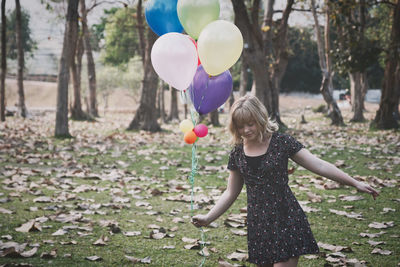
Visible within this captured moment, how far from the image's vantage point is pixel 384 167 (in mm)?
7570

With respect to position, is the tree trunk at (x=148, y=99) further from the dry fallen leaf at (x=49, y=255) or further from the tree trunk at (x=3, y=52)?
the dry fallen leaf at (x=49, y=255)

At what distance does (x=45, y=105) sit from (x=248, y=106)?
49294 millimetres

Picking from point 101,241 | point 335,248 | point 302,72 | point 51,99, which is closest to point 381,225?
point 335,248

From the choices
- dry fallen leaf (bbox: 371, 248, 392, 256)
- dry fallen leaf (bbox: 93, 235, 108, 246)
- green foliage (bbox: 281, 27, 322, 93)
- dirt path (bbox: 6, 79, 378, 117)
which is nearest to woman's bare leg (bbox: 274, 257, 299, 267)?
dry fallen leaf (bbox: 371, 248, 392, 256)

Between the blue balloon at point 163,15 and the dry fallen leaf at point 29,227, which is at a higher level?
the blue balloon at point 163,15

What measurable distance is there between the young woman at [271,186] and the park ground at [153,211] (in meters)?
0.95

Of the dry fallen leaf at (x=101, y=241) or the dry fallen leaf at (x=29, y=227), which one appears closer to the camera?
the dry fallen leaf at (x=101, y=241)

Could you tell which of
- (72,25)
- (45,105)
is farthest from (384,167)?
(45,105)

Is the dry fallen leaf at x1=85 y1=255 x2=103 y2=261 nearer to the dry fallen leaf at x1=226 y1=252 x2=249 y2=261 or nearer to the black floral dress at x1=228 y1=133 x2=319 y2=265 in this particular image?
the dry fallen leaf at x1=226 y1=252 x2=249 y2=261

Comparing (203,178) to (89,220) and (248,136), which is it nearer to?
(89,220)

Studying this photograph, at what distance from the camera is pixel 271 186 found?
9.29ft

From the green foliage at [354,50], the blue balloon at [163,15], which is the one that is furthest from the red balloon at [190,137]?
the green foliage at [354,50]

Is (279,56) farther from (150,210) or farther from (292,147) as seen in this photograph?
(292,147)

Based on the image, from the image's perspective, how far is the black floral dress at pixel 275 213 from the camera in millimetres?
2732
